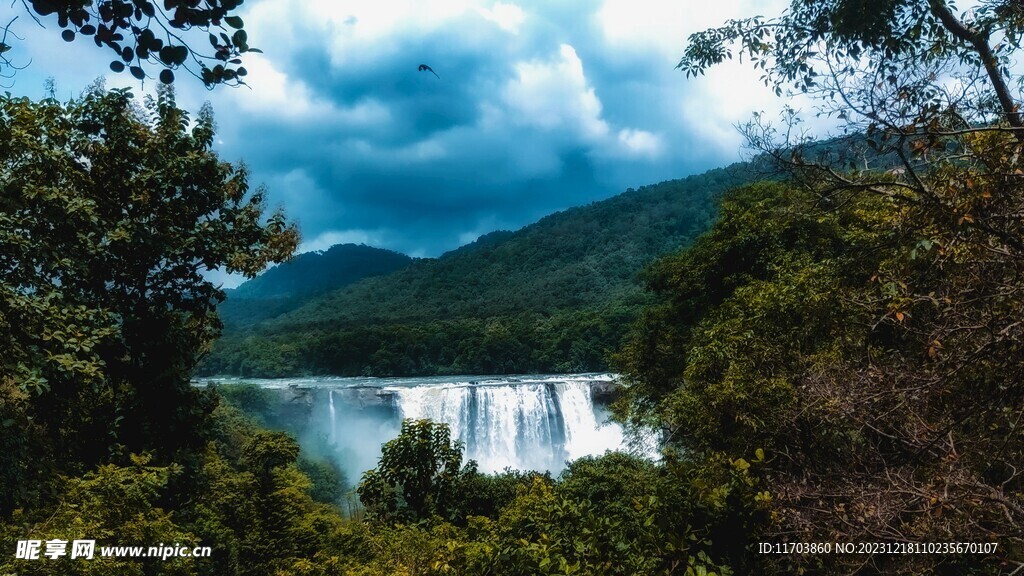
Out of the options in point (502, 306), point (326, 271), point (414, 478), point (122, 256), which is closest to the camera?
point (122, 256)

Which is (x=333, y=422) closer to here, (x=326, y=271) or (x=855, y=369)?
(x=855, y=369)

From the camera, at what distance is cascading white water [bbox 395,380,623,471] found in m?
22.9

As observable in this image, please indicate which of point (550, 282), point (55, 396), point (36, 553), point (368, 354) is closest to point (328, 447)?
point (368, 354)

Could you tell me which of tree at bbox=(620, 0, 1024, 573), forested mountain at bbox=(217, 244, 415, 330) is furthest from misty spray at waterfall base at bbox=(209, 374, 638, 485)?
forested mountain at bbox=(217, 244, 415, 330)

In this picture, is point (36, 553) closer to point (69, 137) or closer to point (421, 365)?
point (69, 137)

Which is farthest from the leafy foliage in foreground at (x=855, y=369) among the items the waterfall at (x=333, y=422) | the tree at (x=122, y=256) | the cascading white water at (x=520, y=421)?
the waterfall at (x=333, y=422)

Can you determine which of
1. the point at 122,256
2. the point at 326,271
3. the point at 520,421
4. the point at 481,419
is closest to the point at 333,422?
the point at 481,419

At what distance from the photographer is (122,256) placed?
223 inches

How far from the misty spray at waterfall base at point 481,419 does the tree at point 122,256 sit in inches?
681

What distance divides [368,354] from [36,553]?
3757cm

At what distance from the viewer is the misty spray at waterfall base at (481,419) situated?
23016 mm

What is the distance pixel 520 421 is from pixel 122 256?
62.6ft

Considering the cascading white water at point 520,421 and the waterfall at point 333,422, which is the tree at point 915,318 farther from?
the waterfall at point 333,422

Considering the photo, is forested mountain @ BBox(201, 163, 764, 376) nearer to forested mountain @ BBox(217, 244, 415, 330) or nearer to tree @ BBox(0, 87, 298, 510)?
tree @ BBox(0, 87, 298, 510)
